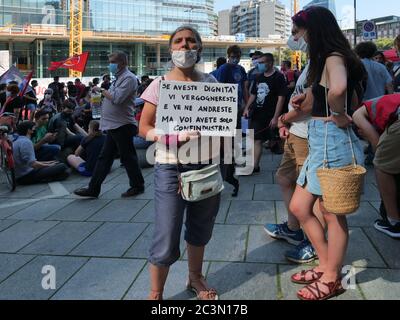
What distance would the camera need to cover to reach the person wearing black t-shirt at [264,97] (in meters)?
6.48

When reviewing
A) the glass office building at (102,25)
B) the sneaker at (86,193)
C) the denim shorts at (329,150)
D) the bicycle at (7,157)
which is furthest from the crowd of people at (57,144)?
the glass office building at (102,25)

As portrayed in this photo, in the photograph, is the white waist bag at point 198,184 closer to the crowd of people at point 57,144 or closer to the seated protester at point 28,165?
the crowd of people at point 57,144

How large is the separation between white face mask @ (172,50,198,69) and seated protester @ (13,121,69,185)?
4771mm

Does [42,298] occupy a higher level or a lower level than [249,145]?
lower

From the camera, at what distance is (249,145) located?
7.34 metres

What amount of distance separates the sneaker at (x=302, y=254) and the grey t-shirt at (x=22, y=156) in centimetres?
475

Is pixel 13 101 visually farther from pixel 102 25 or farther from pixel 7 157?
pixel 102 25

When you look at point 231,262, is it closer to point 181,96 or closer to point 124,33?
point 181,96

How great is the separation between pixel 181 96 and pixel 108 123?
3.20 meters

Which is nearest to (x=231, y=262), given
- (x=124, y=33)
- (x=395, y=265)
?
(x=395, y=265)

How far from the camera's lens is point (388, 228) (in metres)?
4.08

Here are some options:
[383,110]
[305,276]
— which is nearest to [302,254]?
[305,276]

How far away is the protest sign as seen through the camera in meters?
2.65
